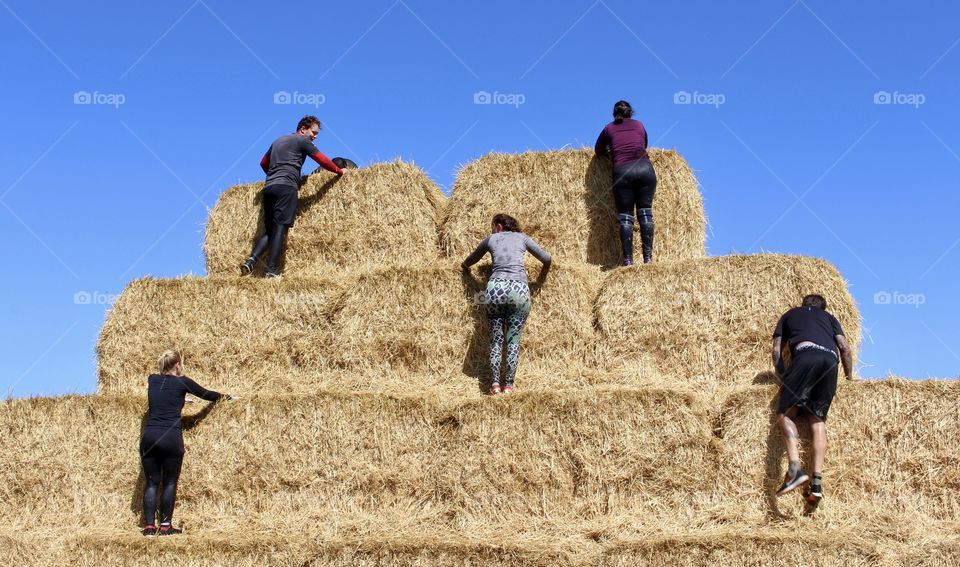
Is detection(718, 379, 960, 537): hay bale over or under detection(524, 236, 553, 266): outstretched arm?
under

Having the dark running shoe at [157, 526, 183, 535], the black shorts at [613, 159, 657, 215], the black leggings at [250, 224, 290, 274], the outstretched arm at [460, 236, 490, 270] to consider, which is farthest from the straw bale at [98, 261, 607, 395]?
the dark running shoe at [157, 526, 183, 535]

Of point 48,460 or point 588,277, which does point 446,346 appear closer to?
point 588,277

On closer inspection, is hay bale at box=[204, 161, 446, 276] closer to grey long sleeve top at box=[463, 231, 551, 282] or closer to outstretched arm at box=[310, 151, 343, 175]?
outstretched arm at box=[310, 151, 343, 175]

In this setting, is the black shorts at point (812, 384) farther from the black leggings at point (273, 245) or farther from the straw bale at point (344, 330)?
the black leggings at point (273, 245)

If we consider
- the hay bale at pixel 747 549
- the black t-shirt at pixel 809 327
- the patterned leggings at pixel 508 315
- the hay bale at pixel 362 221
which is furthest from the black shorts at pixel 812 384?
the hay bale at pixel 362 221

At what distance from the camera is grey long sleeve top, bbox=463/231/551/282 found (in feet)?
28.8

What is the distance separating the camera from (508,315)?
8.70m

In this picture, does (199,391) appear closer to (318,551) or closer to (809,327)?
(318,551)

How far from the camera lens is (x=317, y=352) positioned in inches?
372

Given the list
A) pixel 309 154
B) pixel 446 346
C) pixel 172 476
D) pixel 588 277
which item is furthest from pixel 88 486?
pixel 588 277

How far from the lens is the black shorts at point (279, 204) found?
10492mm

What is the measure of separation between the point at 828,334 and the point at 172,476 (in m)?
6.20

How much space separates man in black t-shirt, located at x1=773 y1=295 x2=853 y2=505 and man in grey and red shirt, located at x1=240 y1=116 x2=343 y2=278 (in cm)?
577

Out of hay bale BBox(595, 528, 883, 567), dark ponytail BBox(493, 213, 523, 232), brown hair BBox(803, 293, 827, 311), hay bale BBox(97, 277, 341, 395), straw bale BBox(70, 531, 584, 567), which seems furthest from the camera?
hay bale BBox(97, 277, 341, 395)
